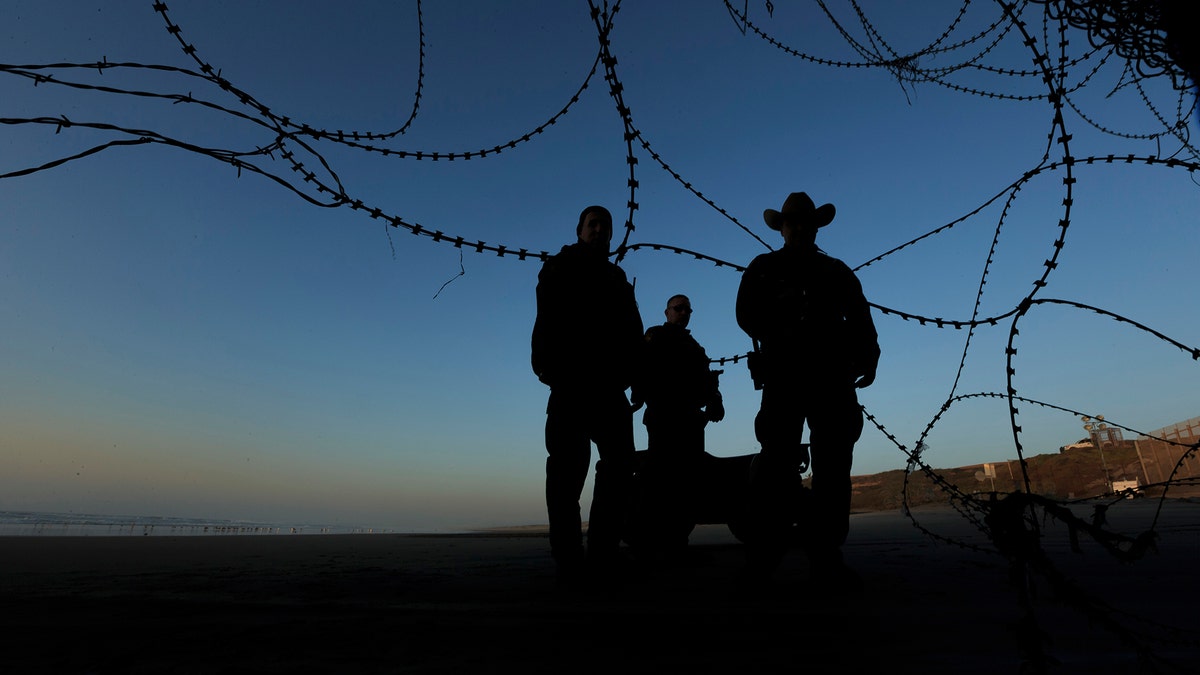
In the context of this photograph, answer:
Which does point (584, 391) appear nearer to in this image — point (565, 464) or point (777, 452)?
point (565, 464)

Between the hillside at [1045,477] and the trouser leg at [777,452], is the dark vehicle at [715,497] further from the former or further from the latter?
the hillside at [1045,477]

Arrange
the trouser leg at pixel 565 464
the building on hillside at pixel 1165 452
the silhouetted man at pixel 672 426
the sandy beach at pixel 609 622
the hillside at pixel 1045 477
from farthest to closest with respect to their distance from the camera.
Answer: the hillside at pixel 1045 477 < the building on hillside at pixel 1165 452 < the silhouetted man at pixel 672 426 < the trouser leg at pixel 565 464 < the sandy beach at pixel 609 622

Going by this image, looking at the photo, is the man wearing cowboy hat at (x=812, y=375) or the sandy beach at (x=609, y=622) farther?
the man wearing cowboy hat at (x=812, y=375)

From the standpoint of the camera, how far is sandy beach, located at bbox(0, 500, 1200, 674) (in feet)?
4.45

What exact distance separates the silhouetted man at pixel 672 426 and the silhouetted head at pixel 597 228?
2.87ft

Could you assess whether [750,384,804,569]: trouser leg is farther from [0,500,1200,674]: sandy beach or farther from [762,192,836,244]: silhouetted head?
[762,192,836,244]: silhouetted head

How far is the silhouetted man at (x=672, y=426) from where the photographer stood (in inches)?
151

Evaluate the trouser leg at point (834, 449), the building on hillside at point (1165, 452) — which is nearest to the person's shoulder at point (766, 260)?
the trouser leg at point (834, 449)

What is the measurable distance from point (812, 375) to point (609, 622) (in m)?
1.47

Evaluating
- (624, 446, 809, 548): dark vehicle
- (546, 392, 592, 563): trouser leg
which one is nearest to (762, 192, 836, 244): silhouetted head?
(546, 392, 592, 563): trouser leg

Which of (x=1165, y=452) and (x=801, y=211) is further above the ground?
(x=801, y=211)

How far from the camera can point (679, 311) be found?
4203mm

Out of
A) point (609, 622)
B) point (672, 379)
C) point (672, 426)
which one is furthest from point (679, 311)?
point (609, 622)

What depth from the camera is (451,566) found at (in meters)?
3.86
